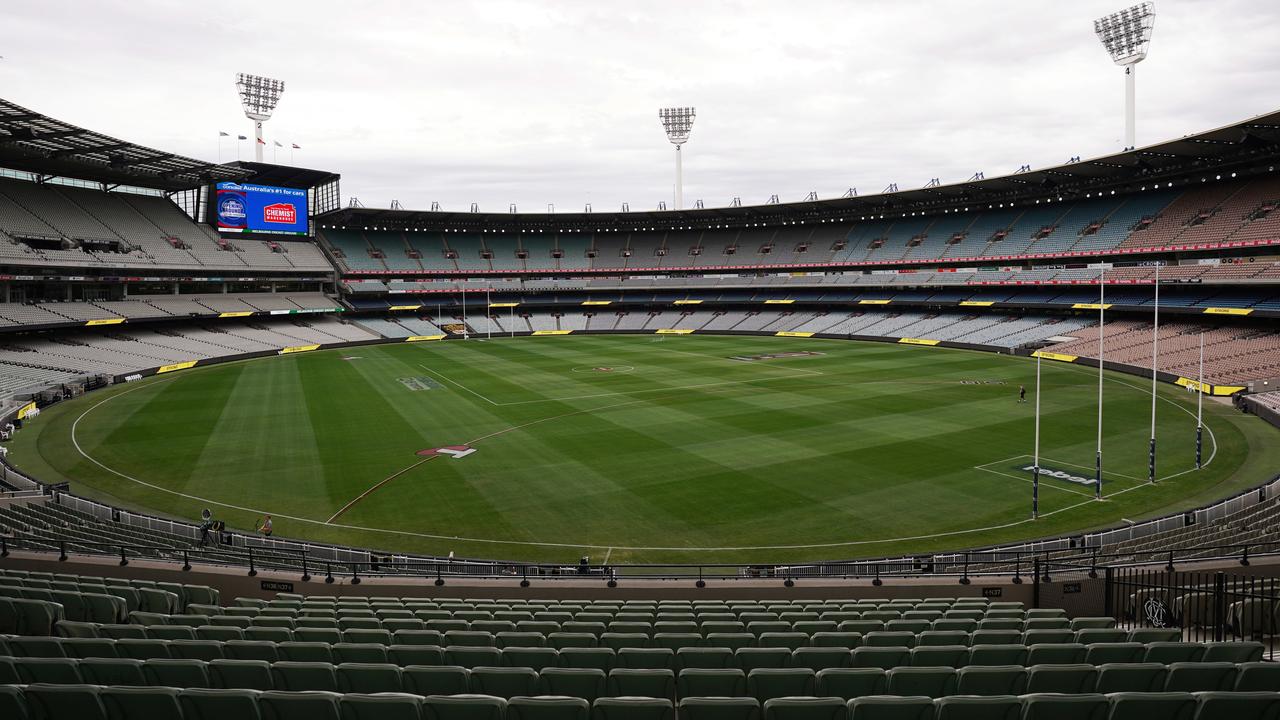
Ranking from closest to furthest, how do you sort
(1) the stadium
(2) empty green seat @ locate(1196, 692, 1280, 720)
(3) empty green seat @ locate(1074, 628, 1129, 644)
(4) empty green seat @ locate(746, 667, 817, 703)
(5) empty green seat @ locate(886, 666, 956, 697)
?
(2) empty green seat @ locate(1196, 692, 1280, 720), (4) empty green seat @ locate(746, 667, 817, 703), (5) empty green seat @ locate(886, 666, 956, 697), (1) the stadium, (3) empty green seat @ locate(1074, 628, 1129, 644)

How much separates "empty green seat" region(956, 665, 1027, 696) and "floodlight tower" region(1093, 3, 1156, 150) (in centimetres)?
7739

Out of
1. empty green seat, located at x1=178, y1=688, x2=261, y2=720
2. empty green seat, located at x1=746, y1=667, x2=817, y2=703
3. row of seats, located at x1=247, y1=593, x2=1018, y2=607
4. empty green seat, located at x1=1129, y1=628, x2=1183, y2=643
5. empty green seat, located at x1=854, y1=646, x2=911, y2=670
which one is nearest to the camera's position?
empty green seat, located at x1=178, y1=688, x2=261, y2=720

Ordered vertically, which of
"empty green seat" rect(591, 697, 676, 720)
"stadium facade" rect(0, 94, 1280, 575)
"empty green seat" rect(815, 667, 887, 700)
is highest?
"stadium facade" rect(0, 94, 1280, 575)

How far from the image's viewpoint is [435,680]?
23.0 ft

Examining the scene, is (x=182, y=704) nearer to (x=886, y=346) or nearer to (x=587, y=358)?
(x=587, y=358)

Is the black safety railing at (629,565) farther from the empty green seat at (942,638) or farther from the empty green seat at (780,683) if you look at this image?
the empty green seat at (780,683)

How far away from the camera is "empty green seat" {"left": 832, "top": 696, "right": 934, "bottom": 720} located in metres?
5.87

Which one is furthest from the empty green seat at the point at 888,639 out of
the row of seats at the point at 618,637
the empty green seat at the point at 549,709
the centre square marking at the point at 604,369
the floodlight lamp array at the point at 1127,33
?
the floodlight lamp array at the point at 1127,33

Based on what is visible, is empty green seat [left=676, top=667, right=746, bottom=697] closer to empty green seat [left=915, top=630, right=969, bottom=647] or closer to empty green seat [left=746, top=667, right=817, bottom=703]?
empty green seat [left=746, top=667, right=817, bottom=703]

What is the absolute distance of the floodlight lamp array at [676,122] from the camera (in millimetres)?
112938

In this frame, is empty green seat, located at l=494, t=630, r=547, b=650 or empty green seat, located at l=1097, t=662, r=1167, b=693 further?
empty green seat, located at l=494, t=630, r=547, b=650

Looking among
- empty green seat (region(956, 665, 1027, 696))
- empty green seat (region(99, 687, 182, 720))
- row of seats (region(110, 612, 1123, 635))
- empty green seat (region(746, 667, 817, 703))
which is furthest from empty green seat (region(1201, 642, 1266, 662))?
empty green seat (region(99, 687, 182, 720))

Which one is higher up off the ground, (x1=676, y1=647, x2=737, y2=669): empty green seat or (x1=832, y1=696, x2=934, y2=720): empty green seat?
(x1=832, y1=696, x2=934, y2=720): empty green seat

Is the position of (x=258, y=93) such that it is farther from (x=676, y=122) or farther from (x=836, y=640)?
(x=836, y=640)
